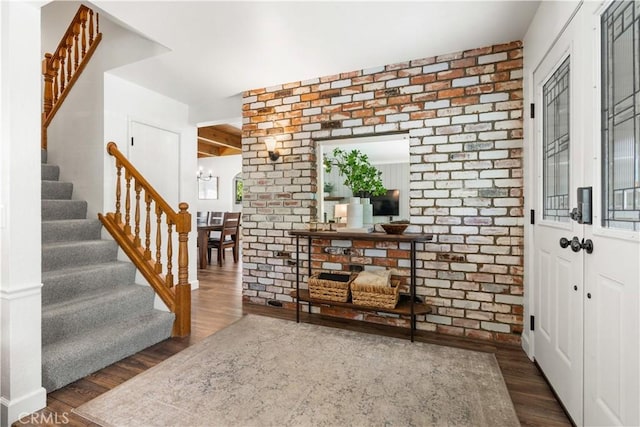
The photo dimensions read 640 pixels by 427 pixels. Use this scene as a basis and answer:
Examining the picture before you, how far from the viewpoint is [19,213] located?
5.44 feet

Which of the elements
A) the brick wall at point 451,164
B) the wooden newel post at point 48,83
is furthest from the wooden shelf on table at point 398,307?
the wooden newel post at point 48,83

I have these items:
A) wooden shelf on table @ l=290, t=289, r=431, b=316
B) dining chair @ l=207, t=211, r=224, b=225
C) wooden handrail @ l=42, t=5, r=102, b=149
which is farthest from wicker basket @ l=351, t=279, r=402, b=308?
dining chair @ l=207, t=211, r=224, b=225

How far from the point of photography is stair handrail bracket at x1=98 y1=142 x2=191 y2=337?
2.73 meters

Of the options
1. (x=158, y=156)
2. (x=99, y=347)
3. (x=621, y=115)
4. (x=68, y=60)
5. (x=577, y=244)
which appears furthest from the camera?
(x=158, y=156)

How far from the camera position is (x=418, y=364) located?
2.18 metres

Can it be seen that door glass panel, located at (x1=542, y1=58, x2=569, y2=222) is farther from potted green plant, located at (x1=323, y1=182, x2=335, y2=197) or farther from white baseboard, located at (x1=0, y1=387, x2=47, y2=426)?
white baseboard, located at (x1=0, y1=387, x2=47, y2=426)

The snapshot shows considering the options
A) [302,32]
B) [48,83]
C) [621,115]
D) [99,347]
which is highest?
[48,83]

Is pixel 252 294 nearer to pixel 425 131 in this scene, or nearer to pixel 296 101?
pixel 296 101

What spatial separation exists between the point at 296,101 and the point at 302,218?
1245 mm

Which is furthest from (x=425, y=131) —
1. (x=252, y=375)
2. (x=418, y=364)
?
(x=252, y=375)

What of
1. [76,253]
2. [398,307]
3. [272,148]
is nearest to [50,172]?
[76,253]

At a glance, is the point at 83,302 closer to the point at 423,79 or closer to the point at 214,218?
the point at 423,79

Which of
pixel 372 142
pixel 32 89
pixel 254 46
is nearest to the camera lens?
pixel 32 89

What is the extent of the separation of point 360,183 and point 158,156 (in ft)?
8.40
